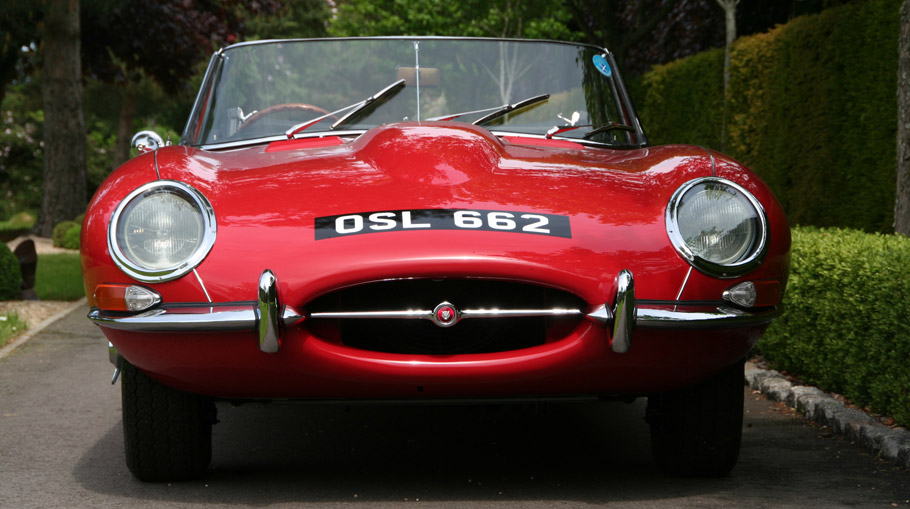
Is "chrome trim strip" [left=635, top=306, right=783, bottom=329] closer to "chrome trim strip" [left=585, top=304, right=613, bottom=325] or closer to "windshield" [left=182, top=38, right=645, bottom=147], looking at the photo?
"chrome trim strip" [left=585, top=304, right=613, bottom=325]

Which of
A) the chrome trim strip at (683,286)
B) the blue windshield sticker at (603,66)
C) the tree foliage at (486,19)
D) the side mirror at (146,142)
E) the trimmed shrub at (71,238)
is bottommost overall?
the trimmed shrub at (71,238)

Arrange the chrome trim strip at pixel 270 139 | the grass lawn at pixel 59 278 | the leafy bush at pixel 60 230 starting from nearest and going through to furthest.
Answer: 1. the chrome trim strip at pixel 270 139
2. the grass lawn at pixel 59 278
3. the leafy bush at pixel 60 230

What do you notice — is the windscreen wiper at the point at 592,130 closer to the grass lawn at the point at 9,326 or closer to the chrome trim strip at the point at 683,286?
the chrome trim strip at the point at 683,286

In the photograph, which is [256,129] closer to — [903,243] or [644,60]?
[903,243]

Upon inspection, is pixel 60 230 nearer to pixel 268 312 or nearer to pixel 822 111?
pixel 822 111

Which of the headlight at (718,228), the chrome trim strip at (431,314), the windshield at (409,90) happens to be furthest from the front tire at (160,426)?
the headlight at (718,228)

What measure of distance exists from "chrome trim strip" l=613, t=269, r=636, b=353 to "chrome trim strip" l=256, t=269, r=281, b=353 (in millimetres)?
938

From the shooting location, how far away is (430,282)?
3.37m

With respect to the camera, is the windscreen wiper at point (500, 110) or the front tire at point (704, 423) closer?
the front tire at point (704, 423)

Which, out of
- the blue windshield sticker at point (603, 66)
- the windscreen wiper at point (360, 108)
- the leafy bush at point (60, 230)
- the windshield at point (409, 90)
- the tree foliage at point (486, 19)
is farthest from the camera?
the tree foliage at point (486, 19)

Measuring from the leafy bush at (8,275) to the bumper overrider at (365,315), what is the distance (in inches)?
297

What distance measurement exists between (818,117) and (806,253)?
417 cm

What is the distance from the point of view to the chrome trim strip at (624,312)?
3.20 m

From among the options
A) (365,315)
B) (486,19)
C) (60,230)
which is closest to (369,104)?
(365,315)
